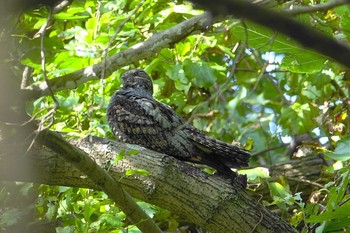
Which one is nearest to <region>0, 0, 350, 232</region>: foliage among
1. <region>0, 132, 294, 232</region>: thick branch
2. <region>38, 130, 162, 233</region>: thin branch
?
<region>38, 130, 162, 233</region>: thin branch

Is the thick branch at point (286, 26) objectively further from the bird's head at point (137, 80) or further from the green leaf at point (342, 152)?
the bird's head at point (137, 80)

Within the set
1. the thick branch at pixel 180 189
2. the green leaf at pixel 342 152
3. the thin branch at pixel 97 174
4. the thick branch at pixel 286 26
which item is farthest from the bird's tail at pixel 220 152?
the thick branch at pixel 286 26

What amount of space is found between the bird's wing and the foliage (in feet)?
0.45

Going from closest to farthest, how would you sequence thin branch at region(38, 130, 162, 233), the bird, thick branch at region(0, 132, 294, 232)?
thin branch at region(38, 130, 162, 233), thick branch at region(0, 132, 294, 232), the bird

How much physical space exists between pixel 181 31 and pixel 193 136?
2.34 ft

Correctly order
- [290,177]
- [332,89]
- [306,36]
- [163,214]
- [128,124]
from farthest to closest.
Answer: [332,89], [290,177], [128,124], [163,214], [306,36]

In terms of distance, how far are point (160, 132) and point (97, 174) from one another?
160 centimetres

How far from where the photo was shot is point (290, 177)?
5801mm

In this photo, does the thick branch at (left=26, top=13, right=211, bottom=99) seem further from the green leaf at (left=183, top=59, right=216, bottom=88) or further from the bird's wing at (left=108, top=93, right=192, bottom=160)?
the green leaf at (left=183, top=59, right=216, bottom=88)

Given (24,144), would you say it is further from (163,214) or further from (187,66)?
(187,66)

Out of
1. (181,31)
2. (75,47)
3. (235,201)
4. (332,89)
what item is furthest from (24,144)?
(332,89)

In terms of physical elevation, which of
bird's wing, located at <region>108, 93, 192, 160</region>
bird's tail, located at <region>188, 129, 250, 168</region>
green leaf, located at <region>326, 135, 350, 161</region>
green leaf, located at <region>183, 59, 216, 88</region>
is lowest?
bird's wing, located at <region>108, 93, 192, 160</region>

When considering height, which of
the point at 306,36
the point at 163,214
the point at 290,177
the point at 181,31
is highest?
the point at 306,36

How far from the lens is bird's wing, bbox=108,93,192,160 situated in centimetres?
461
